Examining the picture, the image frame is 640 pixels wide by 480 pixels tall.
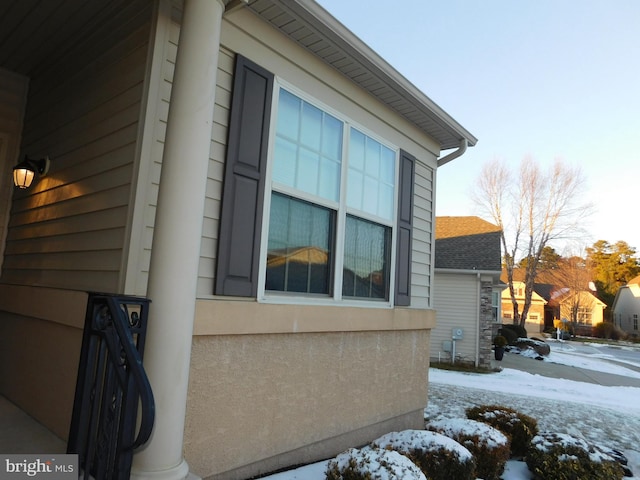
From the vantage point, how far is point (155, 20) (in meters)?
2.63

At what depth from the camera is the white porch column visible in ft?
6.40

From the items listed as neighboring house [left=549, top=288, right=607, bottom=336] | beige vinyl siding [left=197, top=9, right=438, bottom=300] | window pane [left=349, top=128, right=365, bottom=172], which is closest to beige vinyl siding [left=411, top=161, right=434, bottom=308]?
beige vinyl siding [left=197, top=9, right=438, bottom=300]

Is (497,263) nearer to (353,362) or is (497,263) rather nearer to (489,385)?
(489,385)

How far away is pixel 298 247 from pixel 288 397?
3.99 ft

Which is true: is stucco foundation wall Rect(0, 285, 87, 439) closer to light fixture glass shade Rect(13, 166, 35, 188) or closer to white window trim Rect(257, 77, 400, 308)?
light fixture glass shade Rect(13, 166, 35, 188)

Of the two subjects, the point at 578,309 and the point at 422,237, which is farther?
the point at 578,309

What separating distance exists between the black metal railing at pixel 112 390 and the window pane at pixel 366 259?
2331 mm

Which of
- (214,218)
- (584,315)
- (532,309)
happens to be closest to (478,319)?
(214,218)

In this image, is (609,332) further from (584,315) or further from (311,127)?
(311,127)

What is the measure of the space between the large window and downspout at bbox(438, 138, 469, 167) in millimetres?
1209

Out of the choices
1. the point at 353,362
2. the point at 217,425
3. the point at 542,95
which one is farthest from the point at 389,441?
the point at 542,95

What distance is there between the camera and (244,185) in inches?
117

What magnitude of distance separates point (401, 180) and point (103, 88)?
3055mm

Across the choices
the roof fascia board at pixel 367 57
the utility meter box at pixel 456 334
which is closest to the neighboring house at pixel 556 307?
the utility meter box at pixel 456 334
